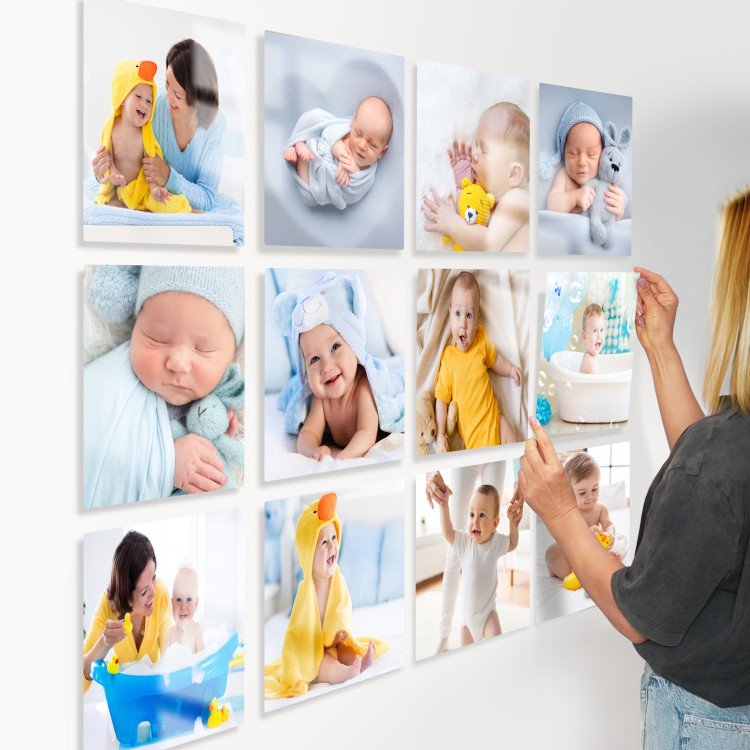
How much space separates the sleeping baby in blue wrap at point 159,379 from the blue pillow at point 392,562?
11.6 inches

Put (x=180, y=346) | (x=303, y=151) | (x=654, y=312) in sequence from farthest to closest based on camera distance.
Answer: (x=654, y=312) < (x=303, y=151) < (x=180, y=346)

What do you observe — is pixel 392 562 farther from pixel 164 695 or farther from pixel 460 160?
pixel 460 160

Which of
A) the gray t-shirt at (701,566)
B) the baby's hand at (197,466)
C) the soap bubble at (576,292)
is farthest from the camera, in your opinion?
the soap bubble at (576,292)

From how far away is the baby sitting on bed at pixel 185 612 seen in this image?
3.65ft

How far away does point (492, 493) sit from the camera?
4.84ft

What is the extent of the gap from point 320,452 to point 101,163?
48cm

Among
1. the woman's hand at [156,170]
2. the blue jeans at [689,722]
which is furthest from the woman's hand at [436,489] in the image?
the woman's hand at [156,170]

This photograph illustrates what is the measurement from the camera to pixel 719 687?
107 cm

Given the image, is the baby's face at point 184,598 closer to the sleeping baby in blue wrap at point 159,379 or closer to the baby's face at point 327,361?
the sleeping baby in blue wrap at point 159,379

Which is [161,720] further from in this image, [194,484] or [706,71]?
[706,71]

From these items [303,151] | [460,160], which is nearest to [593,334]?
[460,160]

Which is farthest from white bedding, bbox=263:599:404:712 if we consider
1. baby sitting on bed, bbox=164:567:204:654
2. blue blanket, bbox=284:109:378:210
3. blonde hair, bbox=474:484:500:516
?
blue blanket, bbox=284:109:378:210
